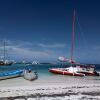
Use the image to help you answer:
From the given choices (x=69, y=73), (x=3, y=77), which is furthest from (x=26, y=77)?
(x=69, y=73)

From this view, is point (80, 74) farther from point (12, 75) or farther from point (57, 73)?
point (12, 75)

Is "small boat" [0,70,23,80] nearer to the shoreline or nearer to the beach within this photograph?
the beach

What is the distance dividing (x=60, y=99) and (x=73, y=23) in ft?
104

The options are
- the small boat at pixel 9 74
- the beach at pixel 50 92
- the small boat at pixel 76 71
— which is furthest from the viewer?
the small boat at pixel 76 71

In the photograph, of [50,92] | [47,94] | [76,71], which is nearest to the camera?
[47,94]

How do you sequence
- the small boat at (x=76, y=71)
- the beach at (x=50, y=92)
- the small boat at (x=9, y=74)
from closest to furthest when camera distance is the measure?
the beach at (x=50, y=92), the small boat at (x=9, y=74), the small boat at (x=76, y=71)

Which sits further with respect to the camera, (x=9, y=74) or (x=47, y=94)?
(x=9, y=74)

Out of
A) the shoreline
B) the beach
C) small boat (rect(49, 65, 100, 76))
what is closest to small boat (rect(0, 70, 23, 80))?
the beach

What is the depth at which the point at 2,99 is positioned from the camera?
45.2 feet

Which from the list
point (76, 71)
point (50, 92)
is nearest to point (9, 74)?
point (76, 71)

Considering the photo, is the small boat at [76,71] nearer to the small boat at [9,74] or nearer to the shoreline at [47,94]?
the small boat at [9,74]

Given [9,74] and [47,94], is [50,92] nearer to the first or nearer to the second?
[47,94]

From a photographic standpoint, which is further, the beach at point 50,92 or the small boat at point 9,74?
the small boat at point 9,74

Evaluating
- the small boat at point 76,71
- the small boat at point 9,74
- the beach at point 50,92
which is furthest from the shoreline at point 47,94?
the small boat at point 76,71
